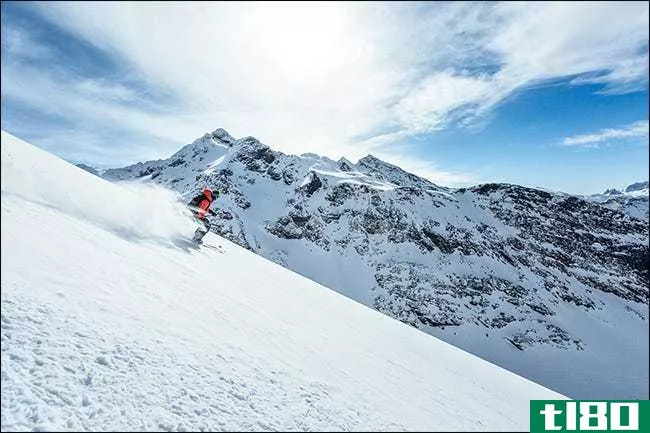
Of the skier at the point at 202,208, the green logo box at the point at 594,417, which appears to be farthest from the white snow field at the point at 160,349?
the skier at the point at 202,208

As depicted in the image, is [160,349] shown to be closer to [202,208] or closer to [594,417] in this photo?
[594,417]

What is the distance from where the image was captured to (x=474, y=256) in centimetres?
12400

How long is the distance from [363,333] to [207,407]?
823 centimetres

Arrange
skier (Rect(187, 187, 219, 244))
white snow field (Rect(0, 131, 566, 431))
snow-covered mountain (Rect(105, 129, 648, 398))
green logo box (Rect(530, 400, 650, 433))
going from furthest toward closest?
snow-covered mountain (Rect(105, 129, 648, 398)) → skier (Rect(187, 187, 219, 244)) → green logo box (Rect(530, 400, 650, 433)) → white snow field (Rect(0, 131, 566, 431))

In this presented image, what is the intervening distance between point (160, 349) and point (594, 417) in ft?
32.5

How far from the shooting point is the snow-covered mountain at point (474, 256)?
316 feet

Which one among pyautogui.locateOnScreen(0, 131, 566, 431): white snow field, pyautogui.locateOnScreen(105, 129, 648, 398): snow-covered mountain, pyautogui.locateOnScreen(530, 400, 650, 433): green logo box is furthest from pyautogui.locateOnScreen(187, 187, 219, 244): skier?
pyautogui.locateOnScreen(105, 129, 648, 398): snow-covered mountain

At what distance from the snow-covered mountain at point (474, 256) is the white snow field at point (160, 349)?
87.8 meters

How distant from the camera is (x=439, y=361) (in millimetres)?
13688

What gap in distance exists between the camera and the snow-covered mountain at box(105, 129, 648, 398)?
3794 inches

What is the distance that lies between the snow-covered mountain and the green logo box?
84150 mm

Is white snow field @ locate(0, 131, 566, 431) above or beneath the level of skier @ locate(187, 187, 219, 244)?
beneath

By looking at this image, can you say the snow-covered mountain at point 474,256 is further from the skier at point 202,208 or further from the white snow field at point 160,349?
the white snow field at point 160,349

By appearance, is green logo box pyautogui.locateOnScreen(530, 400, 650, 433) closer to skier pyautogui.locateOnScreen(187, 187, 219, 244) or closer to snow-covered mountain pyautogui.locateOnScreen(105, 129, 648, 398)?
skier pyautogui.locateOnScreen(187, 187, 219, 244)
